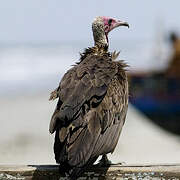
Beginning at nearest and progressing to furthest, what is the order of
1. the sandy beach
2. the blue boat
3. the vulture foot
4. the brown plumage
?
the brown plumage < the vulture foot < the sandy beach < the blue boat

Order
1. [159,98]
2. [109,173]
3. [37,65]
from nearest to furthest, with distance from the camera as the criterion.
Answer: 1. [109,173]
2. [159,98]
3. [37,65]

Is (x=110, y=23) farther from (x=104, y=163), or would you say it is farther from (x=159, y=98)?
(x=159, y=98)

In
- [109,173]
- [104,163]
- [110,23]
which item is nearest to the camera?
[109,173]

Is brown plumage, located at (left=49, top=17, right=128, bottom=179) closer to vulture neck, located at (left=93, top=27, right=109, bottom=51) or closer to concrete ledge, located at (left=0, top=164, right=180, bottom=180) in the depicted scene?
concrete ledge, located at (left=0, top=164, right=180, bottom=180)

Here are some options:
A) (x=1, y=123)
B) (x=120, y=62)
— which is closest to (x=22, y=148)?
(x=1, y=123)

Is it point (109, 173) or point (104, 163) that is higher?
point (109, 173)

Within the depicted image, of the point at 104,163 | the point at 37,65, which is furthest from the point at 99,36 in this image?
the point at 37,65

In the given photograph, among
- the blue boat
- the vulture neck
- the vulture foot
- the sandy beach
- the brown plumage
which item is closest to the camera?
the brown plumage

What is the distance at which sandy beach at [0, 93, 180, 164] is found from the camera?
16.0 m

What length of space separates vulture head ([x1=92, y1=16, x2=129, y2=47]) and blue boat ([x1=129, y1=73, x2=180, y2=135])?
1535cm

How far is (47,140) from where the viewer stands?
1925 centimetres

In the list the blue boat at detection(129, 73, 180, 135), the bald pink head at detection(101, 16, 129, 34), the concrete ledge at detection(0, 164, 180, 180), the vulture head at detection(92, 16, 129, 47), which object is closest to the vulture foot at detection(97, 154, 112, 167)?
the concrete ledge at detection(0, 164, 180, 180)

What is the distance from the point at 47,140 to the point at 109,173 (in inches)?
523

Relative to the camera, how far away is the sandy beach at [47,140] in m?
16.0
